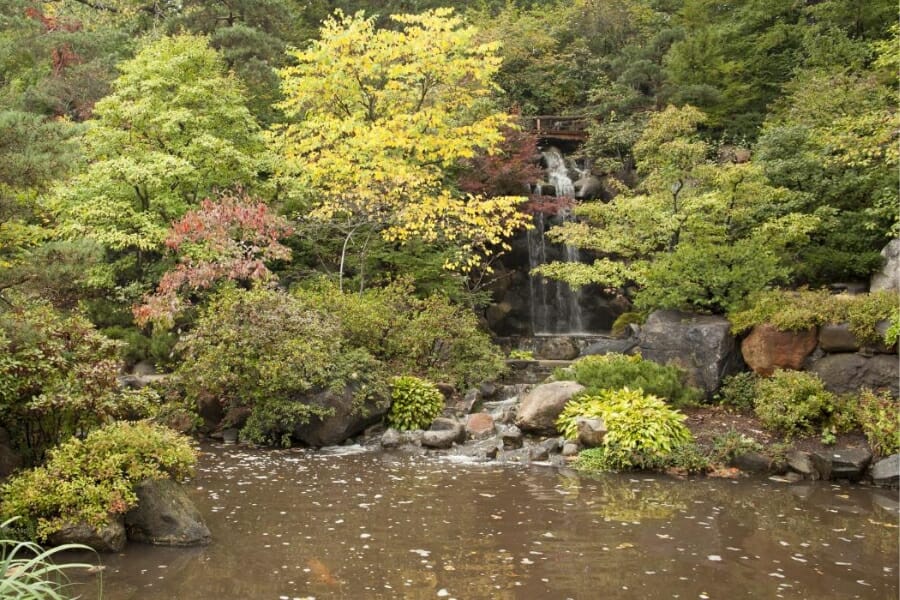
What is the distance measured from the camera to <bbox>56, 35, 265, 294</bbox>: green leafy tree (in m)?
14.2

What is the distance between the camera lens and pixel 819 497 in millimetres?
8828

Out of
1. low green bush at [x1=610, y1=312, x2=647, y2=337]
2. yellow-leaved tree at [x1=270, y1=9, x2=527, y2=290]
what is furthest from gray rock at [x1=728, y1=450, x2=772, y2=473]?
low green bush at [x1=610, y1=312, x2=647, y2=337]

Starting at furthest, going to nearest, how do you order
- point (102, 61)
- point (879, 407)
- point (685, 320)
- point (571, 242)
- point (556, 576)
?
1. point (102, 61)
2. point (571, 242)
3. point (685, 320)
4. point (879, 407)
5. point (556, 576)

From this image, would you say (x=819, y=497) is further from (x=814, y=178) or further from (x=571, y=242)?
(x=814, y=178)

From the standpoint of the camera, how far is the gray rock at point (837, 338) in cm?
1107

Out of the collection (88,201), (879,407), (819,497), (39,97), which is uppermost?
(39,97)

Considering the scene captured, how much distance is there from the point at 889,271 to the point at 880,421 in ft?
21.1

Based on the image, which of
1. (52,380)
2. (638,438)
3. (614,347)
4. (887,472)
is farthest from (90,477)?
(614,347)

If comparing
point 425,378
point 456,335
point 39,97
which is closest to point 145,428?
point 425,378

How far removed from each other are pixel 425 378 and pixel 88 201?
8.00 meters

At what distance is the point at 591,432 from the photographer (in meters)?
10.6

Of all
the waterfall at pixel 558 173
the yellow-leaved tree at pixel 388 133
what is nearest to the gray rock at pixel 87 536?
the yellow-leaved tree at pixel 388 133

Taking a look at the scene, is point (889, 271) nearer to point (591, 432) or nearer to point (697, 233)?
point (697, 233)

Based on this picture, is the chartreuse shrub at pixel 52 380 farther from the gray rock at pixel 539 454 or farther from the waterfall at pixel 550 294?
the waterfall at pixel 550 294
